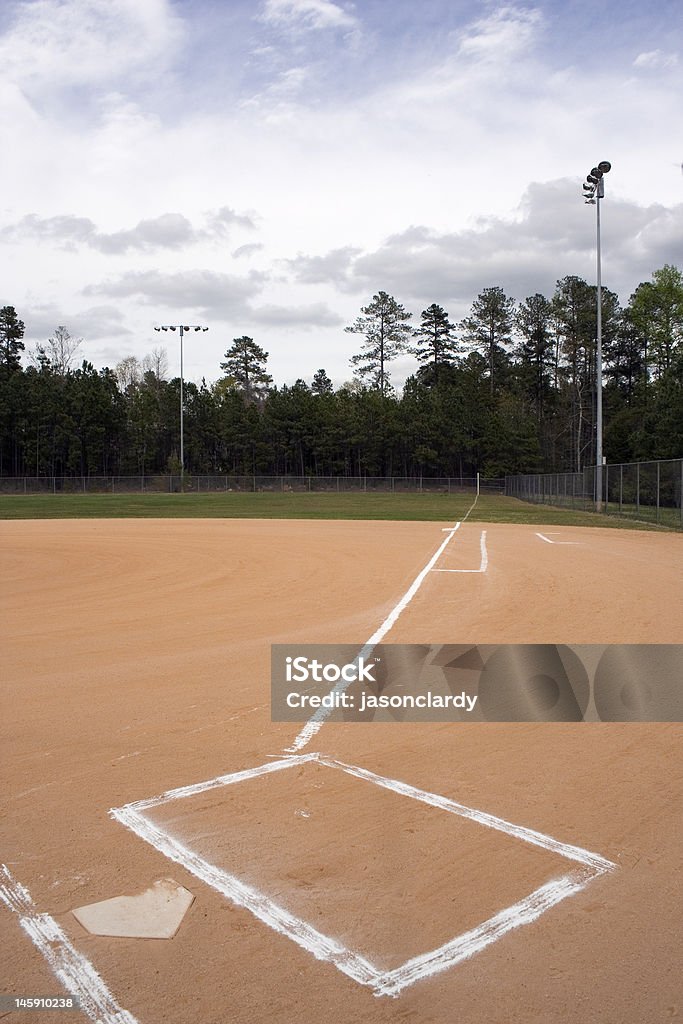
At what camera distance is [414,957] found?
10.3ft

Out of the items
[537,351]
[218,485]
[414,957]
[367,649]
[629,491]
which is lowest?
[414,957]

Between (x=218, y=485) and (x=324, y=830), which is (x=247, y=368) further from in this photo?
(x=324, y=830)

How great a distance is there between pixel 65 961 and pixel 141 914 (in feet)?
1.21

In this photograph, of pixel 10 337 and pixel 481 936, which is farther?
pixel 10 337

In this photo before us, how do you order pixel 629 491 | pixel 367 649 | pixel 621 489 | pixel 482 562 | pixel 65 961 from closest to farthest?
pixel 65 961 → pixel 367 649 → pixel 482 562 → pixel 629 491 → pixel 621 489

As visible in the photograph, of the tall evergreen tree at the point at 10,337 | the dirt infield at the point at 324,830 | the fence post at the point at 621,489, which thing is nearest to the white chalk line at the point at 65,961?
the dirt infield at the point at 324,830

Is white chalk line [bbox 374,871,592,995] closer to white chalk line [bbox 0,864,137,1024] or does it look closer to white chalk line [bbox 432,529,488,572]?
white chalk line [bbox 0,864,137,1024]

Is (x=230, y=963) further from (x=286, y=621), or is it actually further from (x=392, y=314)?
(x=392, y=314)

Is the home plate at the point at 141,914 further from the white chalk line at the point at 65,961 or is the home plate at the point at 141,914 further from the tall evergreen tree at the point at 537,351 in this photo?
the tall evergreen tree at the point at 537,351

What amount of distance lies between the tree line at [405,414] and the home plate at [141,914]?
77.8 meters

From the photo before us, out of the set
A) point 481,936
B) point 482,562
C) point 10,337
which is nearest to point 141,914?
point 481,936

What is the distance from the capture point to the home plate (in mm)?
3287

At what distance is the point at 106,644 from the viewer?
336 inches

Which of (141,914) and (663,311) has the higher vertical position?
(663,311)
